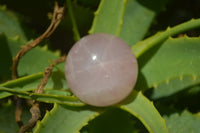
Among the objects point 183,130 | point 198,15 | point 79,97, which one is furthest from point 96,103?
point 198,15

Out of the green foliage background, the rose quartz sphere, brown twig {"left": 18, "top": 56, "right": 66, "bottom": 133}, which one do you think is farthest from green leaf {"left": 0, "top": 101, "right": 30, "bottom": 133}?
the rose quartz sphere

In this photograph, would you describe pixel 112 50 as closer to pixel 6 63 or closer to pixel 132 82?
pixel 132 82

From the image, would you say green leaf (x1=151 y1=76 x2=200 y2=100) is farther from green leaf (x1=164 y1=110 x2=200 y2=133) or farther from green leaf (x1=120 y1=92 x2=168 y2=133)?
green leaf (x1=120 y1=92 x2=168 y2=133)

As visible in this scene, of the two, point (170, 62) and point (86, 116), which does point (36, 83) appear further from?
point (170, 62)

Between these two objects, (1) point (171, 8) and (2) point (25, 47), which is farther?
(1) point (171, 8)

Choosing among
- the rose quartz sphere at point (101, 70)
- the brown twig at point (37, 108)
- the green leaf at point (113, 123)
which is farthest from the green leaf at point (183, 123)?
the brown twig at point (37, 108)

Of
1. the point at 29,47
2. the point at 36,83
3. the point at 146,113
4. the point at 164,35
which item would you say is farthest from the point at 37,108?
the point at 164,35

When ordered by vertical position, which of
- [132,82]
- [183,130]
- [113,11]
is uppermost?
[113,11]
